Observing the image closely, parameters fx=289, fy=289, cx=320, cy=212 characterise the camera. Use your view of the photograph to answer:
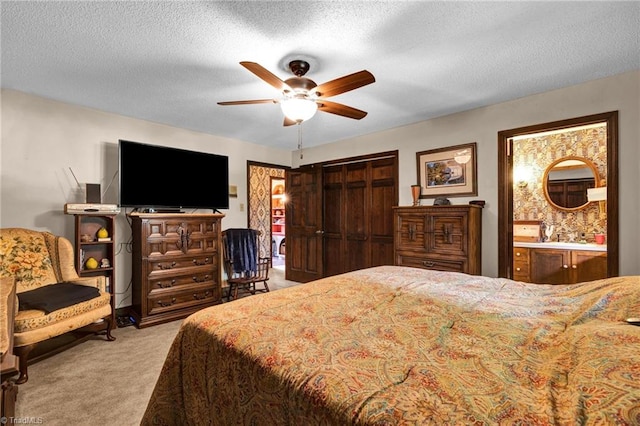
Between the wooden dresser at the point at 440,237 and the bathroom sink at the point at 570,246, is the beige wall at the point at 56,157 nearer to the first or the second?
the wooden dresser at the point at 440,237

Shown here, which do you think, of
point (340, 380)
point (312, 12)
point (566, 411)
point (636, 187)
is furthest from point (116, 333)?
point (636, 187)

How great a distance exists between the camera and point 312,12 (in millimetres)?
1733

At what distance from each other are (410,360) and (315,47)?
205cm

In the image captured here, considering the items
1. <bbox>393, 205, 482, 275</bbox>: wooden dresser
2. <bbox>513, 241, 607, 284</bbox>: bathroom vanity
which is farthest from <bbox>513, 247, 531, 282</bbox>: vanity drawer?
<bbox>393, 205, 482, 275</bbox>: wooden dresser

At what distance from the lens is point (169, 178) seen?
3.63 m

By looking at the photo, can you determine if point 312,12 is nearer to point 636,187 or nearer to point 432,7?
point 432,7

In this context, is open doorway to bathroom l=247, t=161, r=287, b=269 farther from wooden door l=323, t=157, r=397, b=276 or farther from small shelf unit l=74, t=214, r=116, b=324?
small shelf unit l=74, t=214, r=116, b=324

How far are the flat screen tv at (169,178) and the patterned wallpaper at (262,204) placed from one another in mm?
2640

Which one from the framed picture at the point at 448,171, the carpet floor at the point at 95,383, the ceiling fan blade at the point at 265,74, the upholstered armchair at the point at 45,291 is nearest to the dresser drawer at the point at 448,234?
the framed picture at the point at 448,171

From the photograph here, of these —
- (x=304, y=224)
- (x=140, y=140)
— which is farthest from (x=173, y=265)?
(x=304, y=224)

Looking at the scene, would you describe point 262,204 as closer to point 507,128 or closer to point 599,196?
point 507,128

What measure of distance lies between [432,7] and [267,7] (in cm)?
97

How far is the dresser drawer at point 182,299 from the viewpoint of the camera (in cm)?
327

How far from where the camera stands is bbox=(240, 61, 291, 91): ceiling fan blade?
5.83 feet
